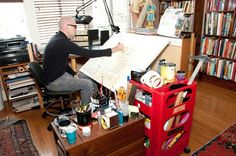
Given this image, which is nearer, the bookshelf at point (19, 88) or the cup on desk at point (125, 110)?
the cup on desk at point (125, 110)

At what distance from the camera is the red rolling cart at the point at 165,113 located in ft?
4.38

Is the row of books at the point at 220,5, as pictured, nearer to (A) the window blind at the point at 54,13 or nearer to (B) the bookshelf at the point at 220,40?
(B) the bookshelf at the point at 220,40

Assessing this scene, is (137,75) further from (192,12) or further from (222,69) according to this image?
(192,12)

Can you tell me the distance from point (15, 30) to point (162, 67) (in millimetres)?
2399

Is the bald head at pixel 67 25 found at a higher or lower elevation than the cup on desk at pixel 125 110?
higher

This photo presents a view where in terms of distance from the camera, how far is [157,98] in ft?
4.27

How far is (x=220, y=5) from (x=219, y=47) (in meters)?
0.65

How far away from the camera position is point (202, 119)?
7.40 ft

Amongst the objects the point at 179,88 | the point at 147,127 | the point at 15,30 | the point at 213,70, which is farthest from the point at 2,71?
the point at 213,70

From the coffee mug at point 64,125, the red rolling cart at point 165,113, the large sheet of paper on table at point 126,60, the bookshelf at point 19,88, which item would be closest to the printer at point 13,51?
Result: the bookshelf at point 19,88

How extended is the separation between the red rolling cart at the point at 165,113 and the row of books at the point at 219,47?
1.93 meters

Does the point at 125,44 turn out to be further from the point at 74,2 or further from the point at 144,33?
the point at 74,2

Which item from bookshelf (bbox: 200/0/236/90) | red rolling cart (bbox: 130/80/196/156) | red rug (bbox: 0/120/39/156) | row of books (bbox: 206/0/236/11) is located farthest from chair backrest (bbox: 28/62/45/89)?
row of books (bbox: 206/0/236/11)

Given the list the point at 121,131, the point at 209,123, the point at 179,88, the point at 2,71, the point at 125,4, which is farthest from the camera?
the point at 125,4
